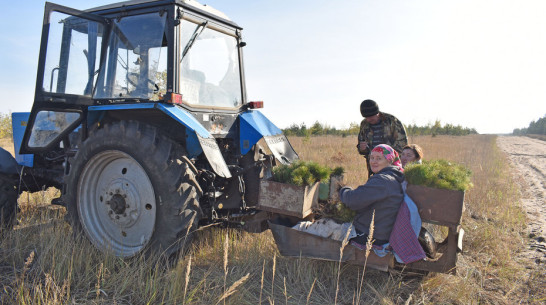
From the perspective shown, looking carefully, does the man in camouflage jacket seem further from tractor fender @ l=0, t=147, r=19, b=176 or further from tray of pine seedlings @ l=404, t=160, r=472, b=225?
tractor fender @ l=0, t=147, r=19, b=176

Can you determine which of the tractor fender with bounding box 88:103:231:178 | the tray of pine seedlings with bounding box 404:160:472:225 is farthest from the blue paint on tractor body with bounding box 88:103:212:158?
the tray of pine seedlings with bounding box 404:160:472:225

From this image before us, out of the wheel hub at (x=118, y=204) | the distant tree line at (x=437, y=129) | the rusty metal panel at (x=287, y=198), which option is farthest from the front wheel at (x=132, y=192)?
the distant tree line at (x=437, y=129)

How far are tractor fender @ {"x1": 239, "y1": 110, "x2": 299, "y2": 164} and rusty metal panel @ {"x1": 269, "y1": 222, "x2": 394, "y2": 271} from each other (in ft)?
3.54

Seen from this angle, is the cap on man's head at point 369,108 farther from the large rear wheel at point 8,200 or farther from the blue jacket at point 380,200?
the large rear wheel at point 8,200

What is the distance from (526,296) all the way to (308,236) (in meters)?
1.96

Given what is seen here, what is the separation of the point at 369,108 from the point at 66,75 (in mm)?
3648

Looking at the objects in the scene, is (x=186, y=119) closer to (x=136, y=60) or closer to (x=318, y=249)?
(x=136, y=60)

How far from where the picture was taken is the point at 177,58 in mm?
3561

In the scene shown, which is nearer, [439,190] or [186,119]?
[439,190]

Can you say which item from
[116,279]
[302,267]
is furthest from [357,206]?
[116,279]

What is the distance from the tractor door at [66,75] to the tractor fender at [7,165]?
0.50m

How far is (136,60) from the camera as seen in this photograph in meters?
3.78

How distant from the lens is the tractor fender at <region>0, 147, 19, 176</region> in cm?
437

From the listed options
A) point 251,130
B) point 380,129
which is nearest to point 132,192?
point 251,130
